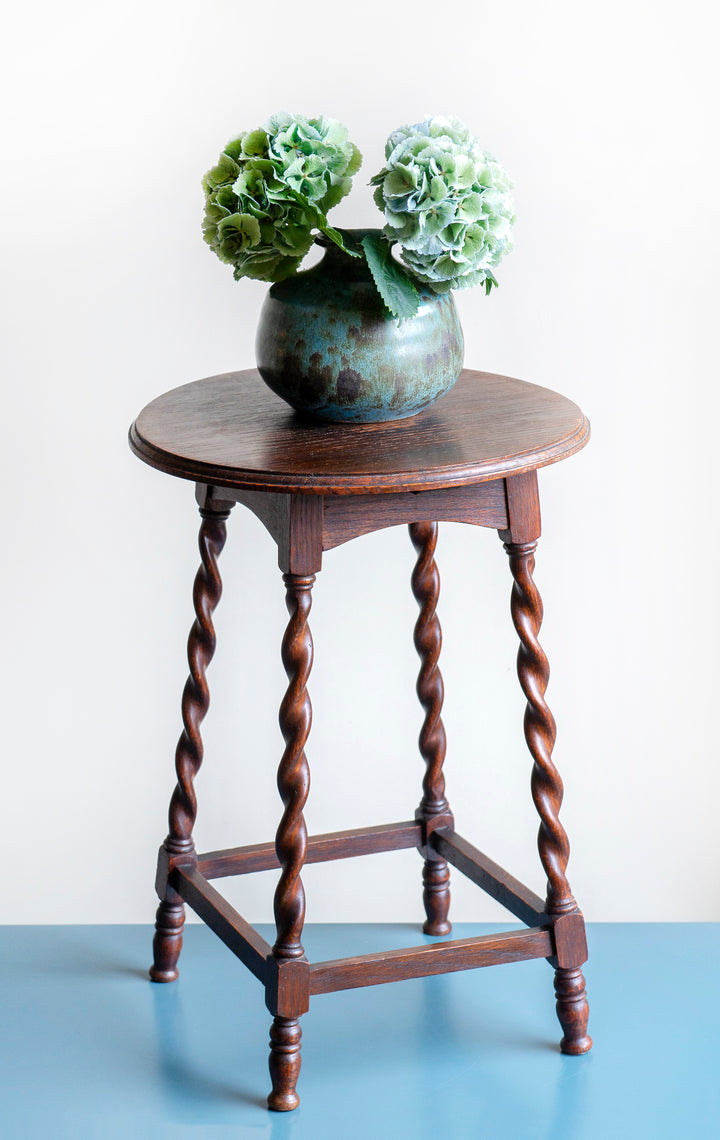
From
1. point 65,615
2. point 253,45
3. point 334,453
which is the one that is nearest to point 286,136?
point 334,453

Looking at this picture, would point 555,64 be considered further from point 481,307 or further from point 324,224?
point 324,224

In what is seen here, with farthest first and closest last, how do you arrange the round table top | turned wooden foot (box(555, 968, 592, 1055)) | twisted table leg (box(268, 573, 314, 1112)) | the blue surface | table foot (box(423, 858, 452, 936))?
table foot (box(423, 858, 452, 936)) < turned wooden foot (box(555, 968, 592, 1055)) < the blue surface < twisted table leg (box(268, 573, 314, 1112)) < the round table top

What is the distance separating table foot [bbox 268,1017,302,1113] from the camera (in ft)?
6.12

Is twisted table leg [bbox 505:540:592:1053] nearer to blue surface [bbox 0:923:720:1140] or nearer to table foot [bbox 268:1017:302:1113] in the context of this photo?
blue surface [bbox 0:923:720:1140]

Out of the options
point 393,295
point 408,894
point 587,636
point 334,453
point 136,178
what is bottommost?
point 408,894

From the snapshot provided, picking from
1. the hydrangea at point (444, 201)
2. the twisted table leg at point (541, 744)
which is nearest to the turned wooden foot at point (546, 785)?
the twisted table leg at point (541, 744)

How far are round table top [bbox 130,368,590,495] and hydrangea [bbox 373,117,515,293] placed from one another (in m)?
0.21

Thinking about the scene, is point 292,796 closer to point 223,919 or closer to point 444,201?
point 223,919

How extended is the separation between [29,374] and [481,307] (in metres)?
0.79

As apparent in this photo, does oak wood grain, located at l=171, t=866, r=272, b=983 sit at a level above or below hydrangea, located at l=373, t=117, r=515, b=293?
below

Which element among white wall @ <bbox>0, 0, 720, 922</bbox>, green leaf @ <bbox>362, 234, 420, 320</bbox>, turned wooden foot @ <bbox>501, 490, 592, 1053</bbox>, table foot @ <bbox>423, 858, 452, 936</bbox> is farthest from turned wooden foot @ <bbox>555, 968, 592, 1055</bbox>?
green leaf @ <bbox>362, 234, 420, 320</bbox>

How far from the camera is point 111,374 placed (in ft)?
7.73

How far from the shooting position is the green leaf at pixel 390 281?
1727 mm

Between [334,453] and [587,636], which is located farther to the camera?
[587,636]
